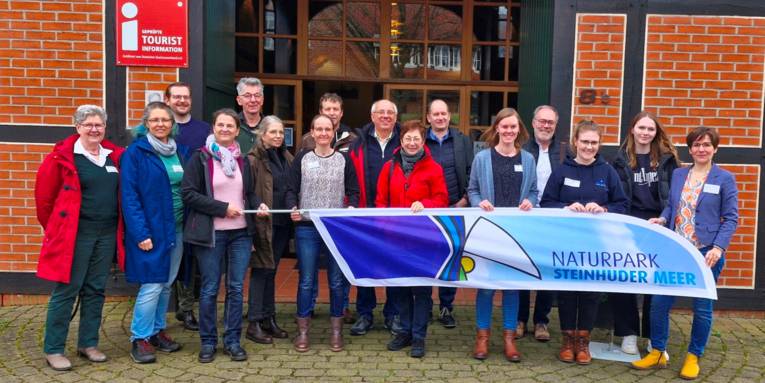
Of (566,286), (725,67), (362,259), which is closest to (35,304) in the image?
(362,259)

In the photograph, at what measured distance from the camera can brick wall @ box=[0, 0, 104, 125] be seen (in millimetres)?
5977

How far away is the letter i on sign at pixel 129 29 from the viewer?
234 inches

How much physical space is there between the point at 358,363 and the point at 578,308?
1636 mm

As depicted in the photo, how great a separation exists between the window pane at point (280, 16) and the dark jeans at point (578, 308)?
4780mm

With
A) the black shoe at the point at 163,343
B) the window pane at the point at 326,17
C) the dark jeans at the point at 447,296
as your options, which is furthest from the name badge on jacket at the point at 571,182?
the window pane at the point at 326,17

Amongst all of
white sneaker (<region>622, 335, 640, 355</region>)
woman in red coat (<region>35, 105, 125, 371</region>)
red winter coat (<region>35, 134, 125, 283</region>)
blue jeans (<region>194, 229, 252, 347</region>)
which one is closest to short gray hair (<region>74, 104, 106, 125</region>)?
woman in red coat (<region>35, 105, 125, 371</region>)

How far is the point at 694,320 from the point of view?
470 centimetres

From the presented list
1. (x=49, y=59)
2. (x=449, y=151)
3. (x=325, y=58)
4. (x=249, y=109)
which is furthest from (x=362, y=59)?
(x=49, y=59)

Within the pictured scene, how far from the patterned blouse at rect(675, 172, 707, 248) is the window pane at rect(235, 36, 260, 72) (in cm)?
510

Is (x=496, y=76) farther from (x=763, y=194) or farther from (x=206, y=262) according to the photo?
(x=206, y=262)

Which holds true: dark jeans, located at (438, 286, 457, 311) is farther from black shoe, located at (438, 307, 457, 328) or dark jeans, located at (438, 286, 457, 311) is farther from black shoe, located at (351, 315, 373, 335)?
black shoe, located at (351, 315, 373, 335)

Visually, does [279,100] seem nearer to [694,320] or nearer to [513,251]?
[513,251]

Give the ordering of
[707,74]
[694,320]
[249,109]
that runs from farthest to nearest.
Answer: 1. [707,74]
2. [249,109]
3. [694,320]

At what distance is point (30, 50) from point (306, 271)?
3335mm
